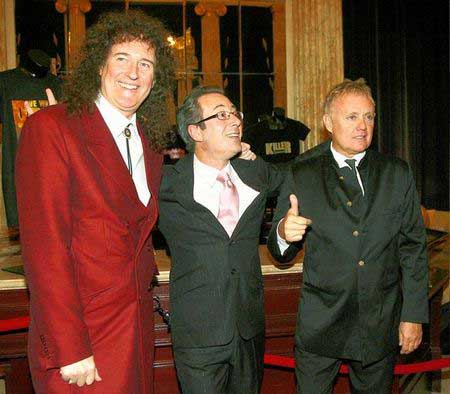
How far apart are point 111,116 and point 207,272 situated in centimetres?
73

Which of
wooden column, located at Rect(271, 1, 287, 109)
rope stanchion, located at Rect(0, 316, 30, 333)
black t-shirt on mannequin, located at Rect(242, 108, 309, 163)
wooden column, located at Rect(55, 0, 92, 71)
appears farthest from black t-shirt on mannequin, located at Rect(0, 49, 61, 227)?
wooden column, located at Rect(271, 1, 287, 109)

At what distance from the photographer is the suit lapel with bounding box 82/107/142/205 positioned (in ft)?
5.91

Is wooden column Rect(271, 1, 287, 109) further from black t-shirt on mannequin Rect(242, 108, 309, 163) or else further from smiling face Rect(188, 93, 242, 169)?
smiling face Rect(188, 93, 242, 169)

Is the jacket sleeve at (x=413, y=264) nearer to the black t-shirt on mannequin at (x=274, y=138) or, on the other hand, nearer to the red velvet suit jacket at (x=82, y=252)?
the red velvet suit jacket at (x=82, y=252)

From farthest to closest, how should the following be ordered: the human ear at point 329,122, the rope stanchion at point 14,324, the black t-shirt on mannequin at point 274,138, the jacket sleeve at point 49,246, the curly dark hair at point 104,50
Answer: the black t-shirt on mannequin at point 274,138
the rope stanchion at point 14,324
the human ear at point 329,122
the curly dark hair at point 104,50
the jacket sleeve at point 49,246

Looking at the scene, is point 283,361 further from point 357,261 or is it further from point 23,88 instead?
point 23,88

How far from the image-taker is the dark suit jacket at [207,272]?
2.26 m

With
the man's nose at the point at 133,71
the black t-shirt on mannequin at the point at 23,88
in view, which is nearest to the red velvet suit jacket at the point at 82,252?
the man's nose at the point at 133,71

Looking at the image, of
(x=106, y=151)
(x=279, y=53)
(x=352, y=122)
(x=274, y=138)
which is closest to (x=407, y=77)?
(x=279, y=53)

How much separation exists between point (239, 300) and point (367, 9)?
17.5 ft

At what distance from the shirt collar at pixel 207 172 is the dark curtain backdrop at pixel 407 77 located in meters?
4.69

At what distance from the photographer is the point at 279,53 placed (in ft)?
23.1

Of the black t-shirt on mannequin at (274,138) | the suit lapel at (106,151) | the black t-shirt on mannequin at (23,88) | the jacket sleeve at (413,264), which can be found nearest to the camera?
the suit lapel at (106,151)

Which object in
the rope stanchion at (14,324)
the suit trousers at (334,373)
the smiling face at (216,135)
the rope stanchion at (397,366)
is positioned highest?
the smiling face at (216,135)
